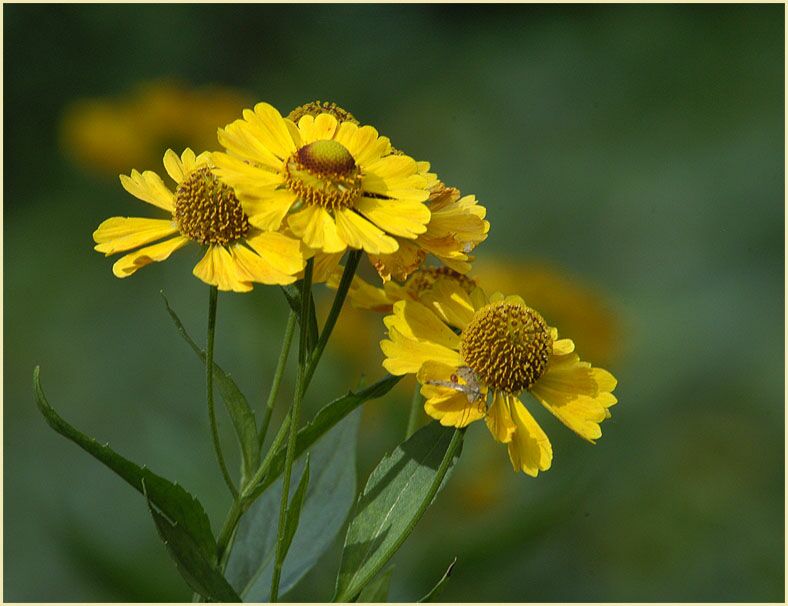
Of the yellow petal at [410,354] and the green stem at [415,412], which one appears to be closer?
the yellow petal at [410,354]

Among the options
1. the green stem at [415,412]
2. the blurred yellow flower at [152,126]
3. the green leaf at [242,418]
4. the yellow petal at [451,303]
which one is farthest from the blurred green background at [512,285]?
the green leaf at [242,418]

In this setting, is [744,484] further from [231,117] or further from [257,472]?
[257,472]

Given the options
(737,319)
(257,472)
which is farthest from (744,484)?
(257,472)

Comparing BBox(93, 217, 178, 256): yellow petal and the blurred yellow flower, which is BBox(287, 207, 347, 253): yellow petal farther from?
the blurred yellow flower

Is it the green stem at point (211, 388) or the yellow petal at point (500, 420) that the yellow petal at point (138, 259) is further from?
the yellow petal at point (500, 420)

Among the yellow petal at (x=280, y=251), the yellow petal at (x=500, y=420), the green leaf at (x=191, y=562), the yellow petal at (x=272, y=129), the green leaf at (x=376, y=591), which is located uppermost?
the yellow petal at (x=272, y=129)

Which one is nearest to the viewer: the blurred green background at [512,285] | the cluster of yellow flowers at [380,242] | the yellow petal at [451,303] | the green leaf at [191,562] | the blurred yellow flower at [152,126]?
the green leaf at [191,562]

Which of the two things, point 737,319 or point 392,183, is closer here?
point 392,183

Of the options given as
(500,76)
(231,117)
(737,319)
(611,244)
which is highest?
(500,76)
